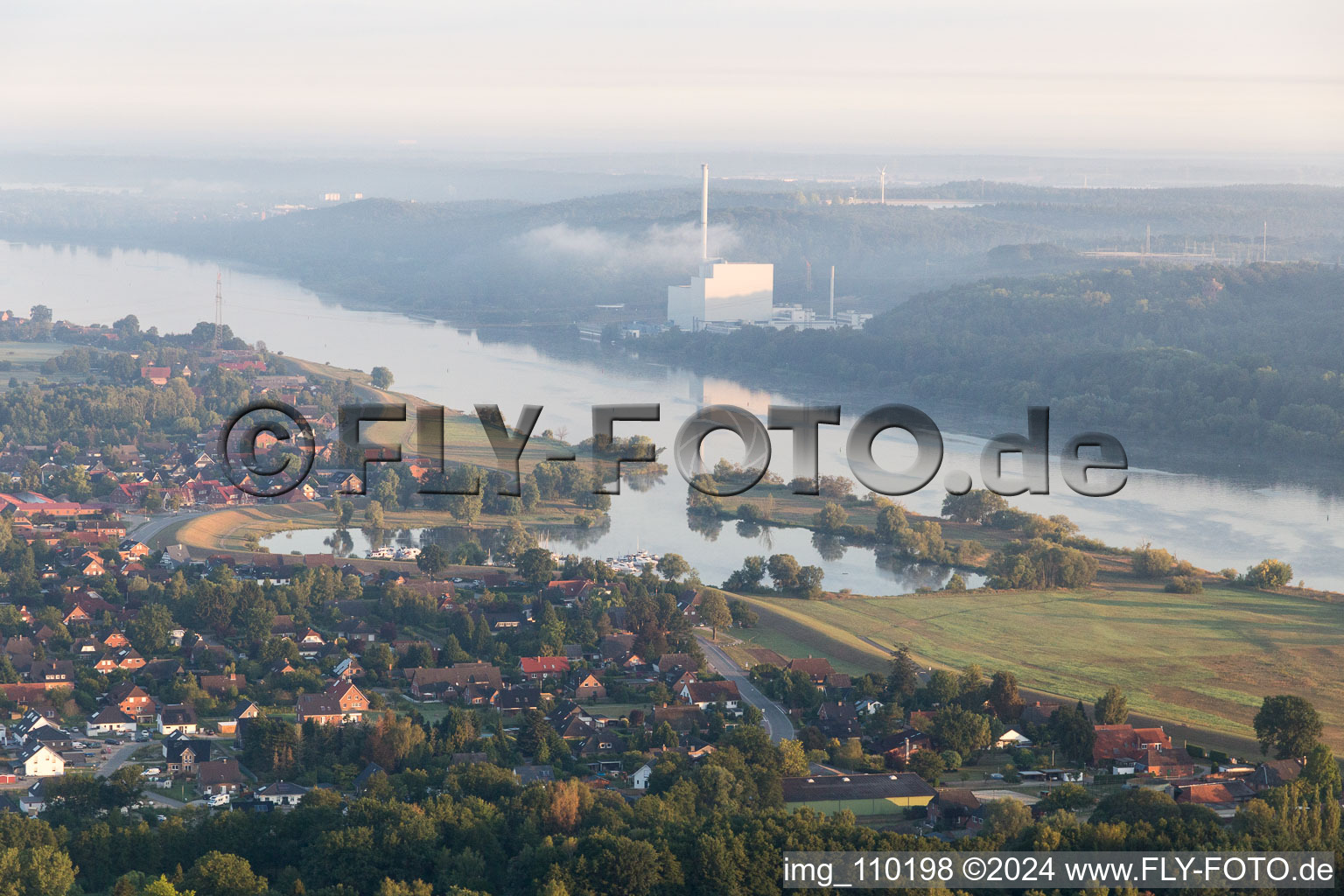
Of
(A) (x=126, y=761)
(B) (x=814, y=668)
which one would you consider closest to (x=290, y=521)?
(B) (x=814, y=668)

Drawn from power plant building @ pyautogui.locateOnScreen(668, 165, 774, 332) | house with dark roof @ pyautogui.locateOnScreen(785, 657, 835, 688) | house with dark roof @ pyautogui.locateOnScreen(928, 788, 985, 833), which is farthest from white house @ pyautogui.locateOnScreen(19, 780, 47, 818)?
power plant building @ pyautogui.locateOnScreen(668, 165, 774, 332)

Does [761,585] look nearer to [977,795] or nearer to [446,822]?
[977,795]

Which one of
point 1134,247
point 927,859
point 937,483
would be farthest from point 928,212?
point 927,859

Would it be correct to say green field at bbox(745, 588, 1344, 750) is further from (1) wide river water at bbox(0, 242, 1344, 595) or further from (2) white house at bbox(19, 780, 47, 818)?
(2) white house at bbox(19, 780, 47, 818)

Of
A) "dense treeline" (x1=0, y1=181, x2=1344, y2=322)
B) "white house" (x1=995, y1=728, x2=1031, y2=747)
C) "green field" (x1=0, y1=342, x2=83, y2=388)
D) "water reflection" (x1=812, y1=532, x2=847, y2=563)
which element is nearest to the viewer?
"white house" (x1=995, y1=728, x2=1031, y2=747)

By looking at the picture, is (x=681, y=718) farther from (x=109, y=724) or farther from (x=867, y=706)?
(x=109, y=724)

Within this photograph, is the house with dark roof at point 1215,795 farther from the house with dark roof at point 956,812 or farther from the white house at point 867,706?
the white house at point 867,706

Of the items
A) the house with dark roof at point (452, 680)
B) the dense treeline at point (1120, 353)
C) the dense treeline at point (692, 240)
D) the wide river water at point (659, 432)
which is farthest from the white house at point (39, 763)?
the dense treeline at point (692, 240)
